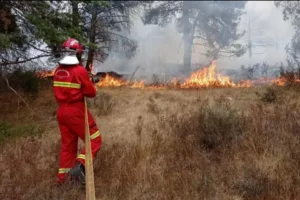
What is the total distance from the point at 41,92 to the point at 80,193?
8.04 meters

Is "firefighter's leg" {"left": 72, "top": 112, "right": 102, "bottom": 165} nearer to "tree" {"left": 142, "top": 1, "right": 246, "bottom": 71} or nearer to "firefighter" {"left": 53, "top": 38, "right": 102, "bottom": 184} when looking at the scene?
"firefighter" {"left": 53, "top": 38, "right": 102, "bottom": 184}

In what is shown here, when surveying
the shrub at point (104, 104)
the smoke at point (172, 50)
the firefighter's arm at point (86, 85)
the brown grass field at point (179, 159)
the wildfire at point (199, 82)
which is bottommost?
the brown grass field at point (179, 159)

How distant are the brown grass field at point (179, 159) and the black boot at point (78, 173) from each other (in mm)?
139

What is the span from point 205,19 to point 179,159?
1756cm

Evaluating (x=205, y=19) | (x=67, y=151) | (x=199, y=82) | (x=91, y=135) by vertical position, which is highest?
(x=205, y=19)

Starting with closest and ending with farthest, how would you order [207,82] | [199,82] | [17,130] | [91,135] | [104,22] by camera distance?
1. [91,135]
2. [17,130]
3. [207,82]
4. [199,82]
5. [104,22]

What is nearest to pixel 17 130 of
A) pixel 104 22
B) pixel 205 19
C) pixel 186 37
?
pixel 104 22

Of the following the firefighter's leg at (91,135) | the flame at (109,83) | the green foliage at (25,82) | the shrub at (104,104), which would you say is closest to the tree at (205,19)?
the flame at (109,83)

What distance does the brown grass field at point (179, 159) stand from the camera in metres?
4.40

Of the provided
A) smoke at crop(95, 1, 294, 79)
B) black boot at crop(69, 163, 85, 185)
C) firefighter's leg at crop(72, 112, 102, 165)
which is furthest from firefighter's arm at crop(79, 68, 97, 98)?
smoke at crop(95, 1, 294, 79)

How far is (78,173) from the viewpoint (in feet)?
15.4

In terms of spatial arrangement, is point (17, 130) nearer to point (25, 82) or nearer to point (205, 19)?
point (25, 82)

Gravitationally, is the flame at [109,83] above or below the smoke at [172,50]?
below

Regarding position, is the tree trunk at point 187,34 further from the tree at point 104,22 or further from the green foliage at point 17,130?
the green foliage at point 17,130
